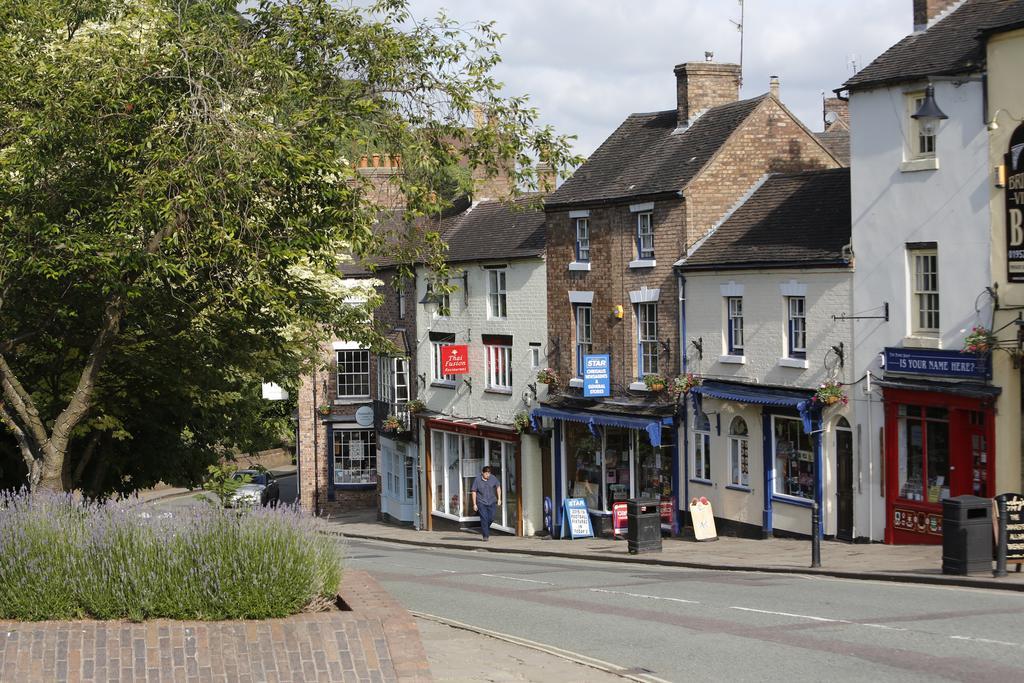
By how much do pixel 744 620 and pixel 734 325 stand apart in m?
15.1

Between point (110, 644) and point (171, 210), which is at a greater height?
point (171, 210)

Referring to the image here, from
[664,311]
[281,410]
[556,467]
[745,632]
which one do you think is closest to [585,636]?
[745,632]

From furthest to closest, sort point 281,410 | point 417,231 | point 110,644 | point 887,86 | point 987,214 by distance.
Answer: point 281,410 < point 887,86 < point 987,214 < point 417,231 < point 110,644

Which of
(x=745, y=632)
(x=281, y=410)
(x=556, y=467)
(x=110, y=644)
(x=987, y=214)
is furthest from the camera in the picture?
(x=281, y=410)

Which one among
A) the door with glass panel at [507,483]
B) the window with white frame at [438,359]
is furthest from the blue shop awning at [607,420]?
the window with white frame at [438,359]

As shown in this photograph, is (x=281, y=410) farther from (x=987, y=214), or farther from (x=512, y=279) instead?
(x=987, y=214)

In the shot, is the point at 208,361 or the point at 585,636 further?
the point at 208,361

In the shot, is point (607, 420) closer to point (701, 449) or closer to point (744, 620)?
point (701, 449)

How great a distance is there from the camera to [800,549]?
2644 centimetres

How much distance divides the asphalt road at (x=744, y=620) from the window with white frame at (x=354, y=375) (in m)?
28.4

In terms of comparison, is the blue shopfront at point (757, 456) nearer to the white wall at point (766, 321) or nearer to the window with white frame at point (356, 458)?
the white wall at point (766, 321)

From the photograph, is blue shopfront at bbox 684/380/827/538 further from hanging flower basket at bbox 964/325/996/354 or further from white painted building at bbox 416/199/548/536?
white painted building at bbox 416/199/548/536

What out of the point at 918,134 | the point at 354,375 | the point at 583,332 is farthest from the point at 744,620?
the point at 354,375

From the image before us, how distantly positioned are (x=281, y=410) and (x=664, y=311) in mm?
33928
